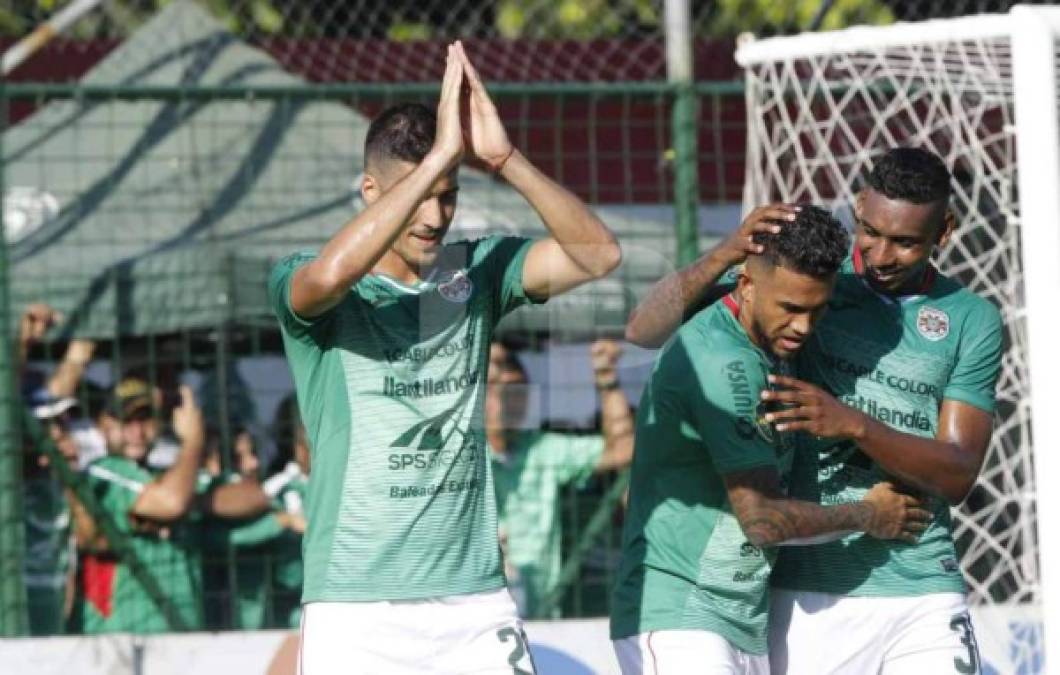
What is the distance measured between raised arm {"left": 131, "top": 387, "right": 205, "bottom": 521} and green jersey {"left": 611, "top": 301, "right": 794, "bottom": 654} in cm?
294

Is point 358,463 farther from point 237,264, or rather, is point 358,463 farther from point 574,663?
point 237,264

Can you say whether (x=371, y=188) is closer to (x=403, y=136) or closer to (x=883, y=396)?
(x=403, y=136)

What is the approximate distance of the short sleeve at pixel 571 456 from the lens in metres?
7.79

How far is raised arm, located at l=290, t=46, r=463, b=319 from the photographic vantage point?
4.17m

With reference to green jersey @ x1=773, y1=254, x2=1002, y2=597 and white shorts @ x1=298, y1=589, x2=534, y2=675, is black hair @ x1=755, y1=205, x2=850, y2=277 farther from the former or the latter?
white shorts @ x1=298, y1=589, x2=534, y2=675

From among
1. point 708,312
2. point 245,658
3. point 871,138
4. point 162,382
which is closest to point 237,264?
point 162,382

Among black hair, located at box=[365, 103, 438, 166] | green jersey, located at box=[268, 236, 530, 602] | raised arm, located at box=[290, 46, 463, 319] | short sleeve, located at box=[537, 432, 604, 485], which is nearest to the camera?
raised arm, located at box=[290, 46, 463, 319]

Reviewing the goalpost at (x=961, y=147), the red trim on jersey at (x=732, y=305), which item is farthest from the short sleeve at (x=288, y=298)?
the goalpost at (x=961, y=147)

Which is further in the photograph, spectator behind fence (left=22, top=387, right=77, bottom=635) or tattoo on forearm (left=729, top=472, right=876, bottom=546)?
spectator behind fence (left=22, top=387, right=77, bottom=635)

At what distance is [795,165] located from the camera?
24.4ft

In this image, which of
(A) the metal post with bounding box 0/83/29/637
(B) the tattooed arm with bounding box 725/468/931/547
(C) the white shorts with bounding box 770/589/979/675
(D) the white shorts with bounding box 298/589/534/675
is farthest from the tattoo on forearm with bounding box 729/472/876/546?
(A) the metal post with bounding box 0/83/29/637

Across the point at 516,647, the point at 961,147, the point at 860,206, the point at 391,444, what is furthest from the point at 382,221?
the point at 961,147

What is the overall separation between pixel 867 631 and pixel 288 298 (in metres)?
1.79

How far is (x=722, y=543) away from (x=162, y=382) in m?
3.65
